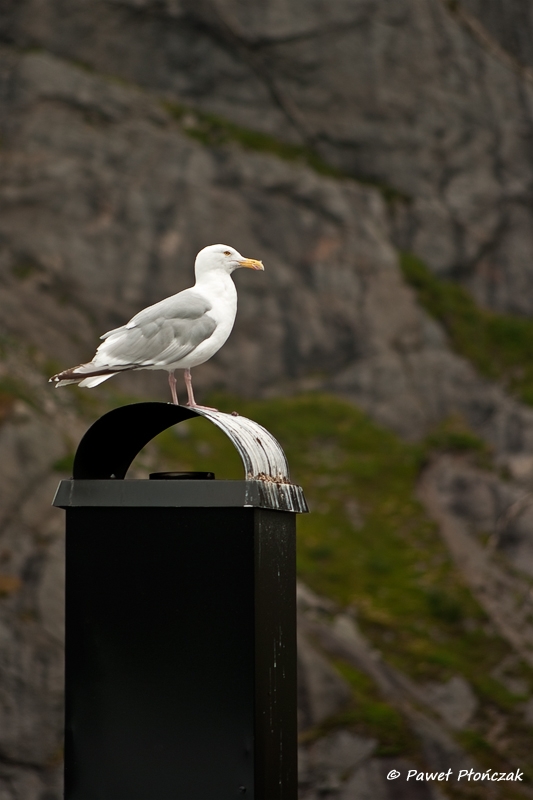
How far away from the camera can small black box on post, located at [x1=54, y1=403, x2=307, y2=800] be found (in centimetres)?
386

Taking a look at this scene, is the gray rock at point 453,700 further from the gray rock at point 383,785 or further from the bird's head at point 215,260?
the bird's head at point 215,260

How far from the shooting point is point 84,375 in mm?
5211

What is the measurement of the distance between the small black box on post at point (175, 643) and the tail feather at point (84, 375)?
1067mm

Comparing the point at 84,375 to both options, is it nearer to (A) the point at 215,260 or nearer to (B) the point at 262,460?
(A) the point at 215,260

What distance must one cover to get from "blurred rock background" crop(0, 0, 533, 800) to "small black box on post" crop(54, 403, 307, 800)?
9169 mm

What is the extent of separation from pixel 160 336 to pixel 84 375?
48cm

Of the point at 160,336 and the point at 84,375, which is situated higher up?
the point at 160,336

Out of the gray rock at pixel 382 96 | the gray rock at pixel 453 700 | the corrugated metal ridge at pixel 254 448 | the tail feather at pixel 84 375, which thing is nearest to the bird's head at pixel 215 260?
the tail feather at pixel 84 375

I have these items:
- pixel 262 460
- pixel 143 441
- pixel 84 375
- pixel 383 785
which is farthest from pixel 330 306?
pixel 262 460

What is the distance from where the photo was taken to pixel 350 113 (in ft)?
73.7

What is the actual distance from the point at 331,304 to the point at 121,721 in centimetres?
1672

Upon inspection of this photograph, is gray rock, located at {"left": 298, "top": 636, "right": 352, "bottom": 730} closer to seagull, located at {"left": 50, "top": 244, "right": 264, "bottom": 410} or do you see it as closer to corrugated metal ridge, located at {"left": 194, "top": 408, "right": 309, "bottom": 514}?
seagull, located at {"left": 50, "top": 244, "right": 264, "bottom": 410}

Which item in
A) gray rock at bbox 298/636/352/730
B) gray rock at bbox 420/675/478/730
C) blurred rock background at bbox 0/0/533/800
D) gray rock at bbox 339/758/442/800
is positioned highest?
blurred rock background at bbox 0/0/533/800

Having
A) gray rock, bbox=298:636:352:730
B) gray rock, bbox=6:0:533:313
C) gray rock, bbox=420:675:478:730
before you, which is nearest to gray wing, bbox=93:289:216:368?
gray rock, bbox=298:636:352:730
